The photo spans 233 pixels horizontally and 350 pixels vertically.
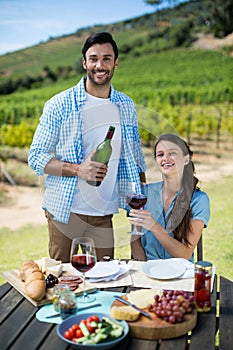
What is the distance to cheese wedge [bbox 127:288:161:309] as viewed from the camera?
4.99ft

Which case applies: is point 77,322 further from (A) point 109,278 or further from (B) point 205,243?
(B) point 205,243

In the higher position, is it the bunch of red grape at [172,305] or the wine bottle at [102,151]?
the wine bottle at [102,151]

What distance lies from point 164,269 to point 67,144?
75 centimetres

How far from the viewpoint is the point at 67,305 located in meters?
1.50

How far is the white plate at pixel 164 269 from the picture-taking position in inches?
69.7

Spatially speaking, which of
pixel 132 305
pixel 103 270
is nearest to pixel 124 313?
pixel 132 305

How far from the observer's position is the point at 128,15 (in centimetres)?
784

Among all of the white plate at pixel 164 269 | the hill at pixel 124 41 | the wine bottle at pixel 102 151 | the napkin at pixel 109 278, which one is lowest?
the napkin at pixel 109 278

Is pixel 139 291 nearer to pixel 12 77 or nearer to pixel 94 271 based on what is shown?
pixel 94 271

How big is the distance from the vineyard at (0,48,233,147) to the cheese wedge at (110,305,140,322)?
653 cm

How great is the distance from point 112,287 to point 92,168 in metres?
0.61

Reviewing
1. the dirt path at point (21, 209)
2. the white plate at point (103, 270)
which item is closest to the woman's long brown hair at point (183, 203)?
the white plate at point (103, 270)

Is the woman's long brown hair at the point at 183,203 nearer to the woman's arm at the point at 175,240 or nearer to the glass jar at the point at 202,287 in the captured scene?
the woman's arm at the point at 175,240

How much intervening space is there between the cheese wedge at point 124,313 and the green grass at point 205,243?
2.69 meters
